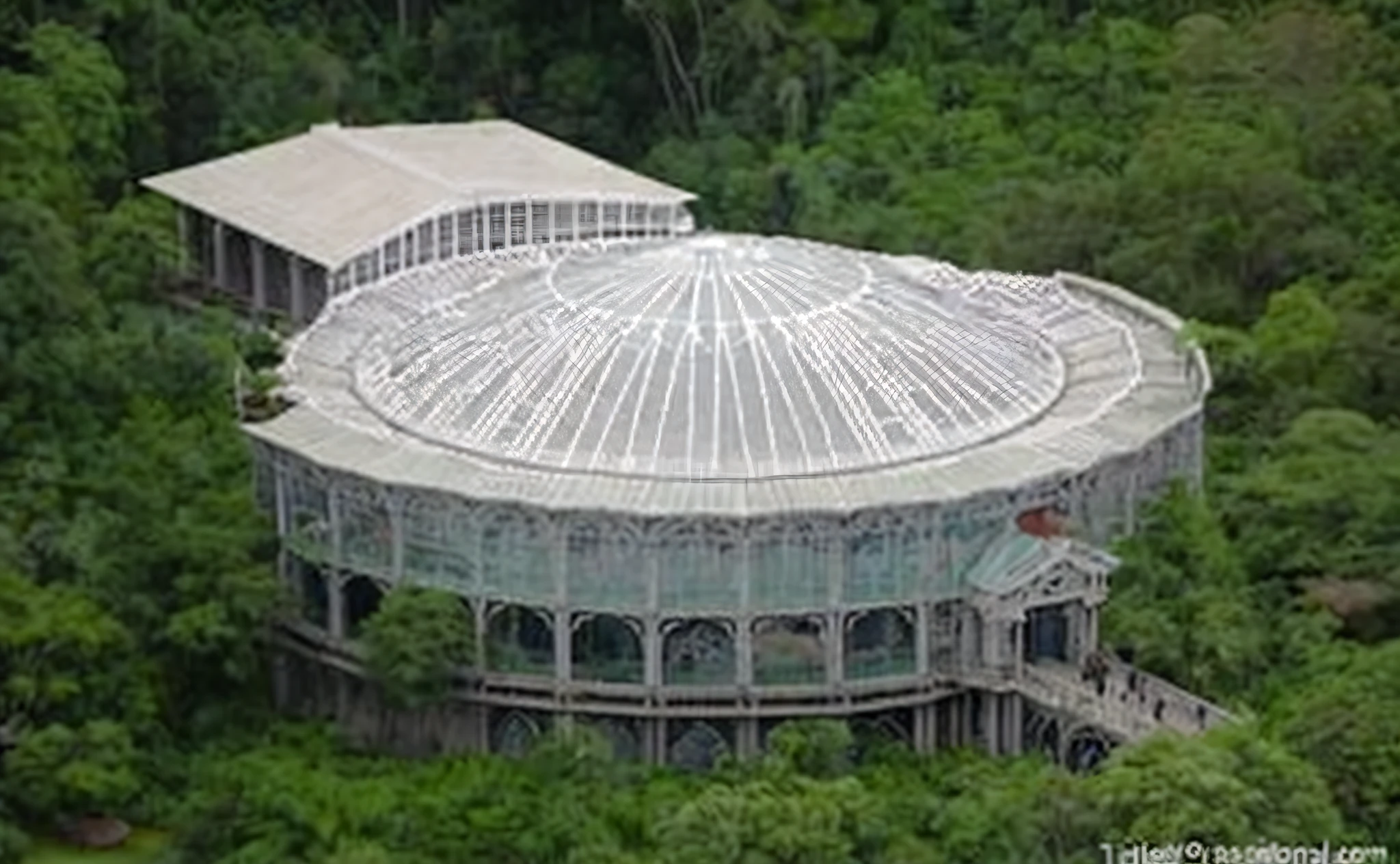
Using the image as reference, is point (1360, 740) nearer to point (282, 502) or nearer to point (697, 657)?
point (697, 657)

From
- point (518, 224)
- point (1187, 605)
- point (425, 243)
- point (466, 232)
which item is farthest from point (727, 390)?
point (518, 224)

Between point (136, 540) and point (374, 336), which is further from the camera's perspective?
point (374, 336)

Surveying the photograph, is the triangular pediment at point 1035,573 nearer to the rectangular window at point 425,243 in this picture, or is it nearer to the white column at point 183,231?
the rectangular window at point 425,243

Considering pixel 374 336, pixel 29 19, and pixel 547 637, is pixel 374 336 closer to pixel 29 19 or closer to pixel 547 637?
pixel 547 637

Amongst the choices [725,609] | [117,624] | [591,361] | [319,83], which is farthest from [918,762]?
[319,83]

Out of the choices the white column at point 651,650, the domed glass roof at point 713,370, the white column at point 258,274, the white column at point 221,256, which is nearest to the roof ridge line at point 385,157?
the white column at point 258,274
